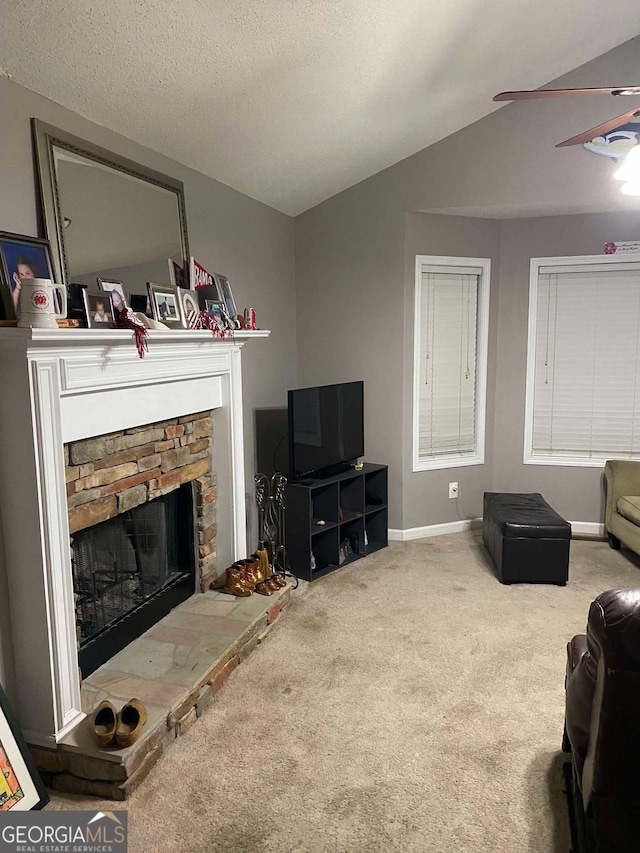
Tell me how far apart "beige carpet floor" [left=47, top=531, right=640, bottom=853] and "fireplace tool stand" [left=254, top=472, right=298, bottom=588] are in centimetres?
31

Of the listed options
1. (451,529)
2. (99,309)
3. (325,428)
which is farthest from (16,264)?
(451,529)

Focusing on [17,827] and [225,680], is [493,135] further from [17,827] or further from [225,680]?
[17,827]

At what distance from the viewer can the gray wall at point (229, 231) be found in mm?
2086

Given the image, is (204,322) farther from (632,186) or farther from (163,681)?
(632,186)

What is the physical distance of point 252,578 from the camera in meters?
3.36

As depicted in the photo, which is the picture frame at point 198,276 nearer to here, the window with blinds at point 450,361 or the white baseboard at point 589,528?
the window with blinds at point 450,361

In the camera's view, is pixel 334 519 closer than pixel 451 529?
Yes

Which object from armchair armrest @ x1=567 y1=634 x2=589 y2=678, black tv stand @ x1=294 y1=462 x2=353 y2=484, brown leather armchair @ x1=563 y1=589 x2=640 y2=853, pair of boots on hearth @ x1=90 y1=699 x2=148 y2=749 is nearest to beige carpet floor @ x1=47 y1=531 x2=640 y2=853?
pair of boots on hearth @ x1=90 y1=699 x2=148 y2=749

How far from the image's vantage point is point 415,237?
172 inches

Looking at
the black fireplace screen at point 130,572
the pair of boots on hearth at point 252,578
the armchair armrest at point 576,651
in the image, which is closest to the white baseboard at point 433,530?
the pair of boots on hearth at point 252,578

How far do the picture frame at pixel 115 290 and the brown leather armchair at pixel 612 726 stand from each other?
1.90 m

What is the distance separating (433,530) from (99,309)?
10.5ft

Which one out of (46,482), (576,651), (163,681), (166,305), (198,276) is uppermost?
(198,276)

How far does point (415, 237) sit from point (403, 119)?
0.88m
